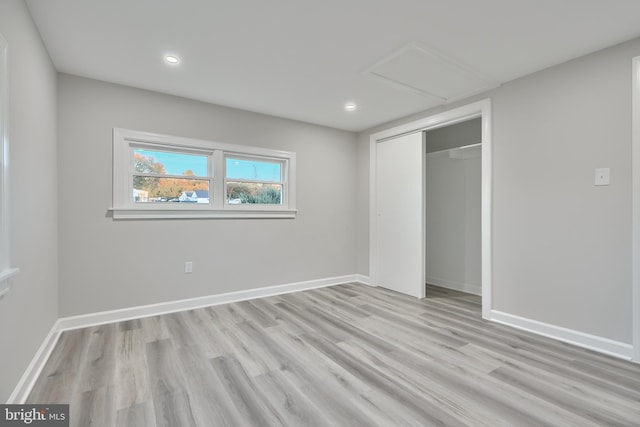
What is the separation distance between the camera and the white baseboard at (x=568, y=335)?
7.20ft

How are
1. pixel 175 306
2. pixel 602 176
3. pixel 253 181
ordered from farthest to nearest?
pixel 253 181 < pixel 175 306 < pixel 602 176

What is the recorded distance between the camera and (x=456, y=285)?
431 cm

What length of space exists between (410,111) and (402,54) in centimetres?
143

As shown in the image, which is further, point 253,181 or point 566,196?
point 253,181

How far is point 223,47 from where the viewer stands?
2.30 metres

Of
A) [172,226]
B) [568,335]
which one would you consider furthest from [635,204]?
[172,226]

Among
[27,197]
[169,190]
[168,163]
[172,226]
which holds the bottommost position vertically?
[172,226]

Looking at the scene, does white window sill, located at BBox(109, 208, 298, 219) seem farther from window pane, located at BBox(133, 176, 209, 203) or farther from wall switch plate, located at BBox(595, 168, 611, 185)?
wall switch plate, located at BBox(595, 168, 611, 185)

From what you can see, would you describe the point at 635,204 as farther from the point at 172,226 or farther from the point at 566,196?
the point at 172,226

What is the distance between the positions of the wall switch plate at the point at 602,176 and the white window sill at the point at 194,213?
10.2 ft

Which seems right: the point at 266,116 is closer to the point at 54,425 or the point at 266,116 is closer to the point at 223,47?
the point at 223,47

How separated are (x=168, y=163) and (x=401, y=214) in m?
3.00

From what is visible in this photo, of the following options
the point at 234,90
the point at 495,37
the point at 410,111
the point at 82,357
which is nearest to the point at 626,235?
the point at 495,37

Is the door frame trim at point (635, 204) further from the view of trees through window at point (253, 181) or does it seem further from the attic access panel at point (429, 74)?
the view of trees through window at point (253, 181)
